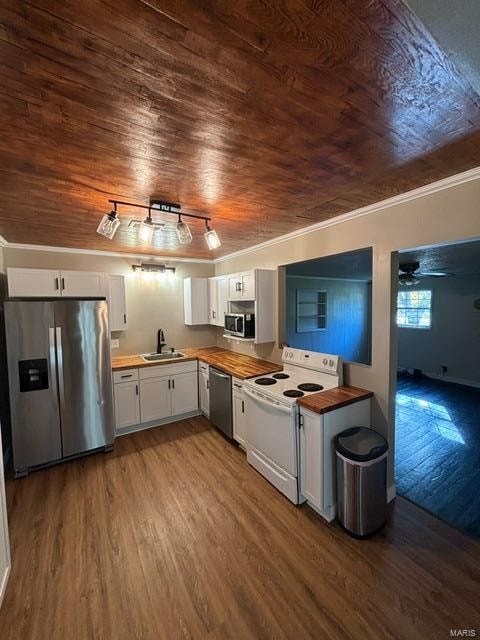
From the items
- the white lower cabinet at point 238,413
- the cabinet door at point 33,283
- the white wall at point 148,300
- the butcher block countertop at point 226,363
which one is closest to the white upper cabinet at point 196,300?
the white wall at point 148,300

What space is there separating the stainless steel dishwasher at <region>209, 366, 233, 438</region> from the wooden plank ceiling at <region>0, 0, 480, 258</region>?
85.0 inches

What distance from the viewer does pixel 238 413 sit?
310cm

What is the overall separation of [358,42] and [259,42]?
32 cm

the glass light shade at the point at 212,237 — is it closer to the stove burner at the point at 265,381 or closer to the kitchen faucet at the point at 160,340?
the stove burner at the point at 265,381

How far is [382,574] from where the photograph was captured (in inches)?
66.7

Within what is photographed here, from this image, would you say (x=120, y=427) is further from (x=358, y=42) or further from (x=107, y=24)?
(x=358, y=42)

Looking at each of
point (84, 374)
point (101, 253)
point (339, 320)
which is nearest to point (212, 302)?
point (101, 253)

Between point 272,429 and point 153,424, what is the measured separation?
205cm

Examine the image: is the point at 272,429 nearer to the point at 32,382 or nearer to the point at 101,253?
the point at 32,382

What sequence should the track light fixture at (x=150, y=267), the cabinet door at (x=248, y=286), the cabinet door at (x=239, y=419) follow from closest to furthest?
the cabinet door at (x=239, y=419)
the cabinet door at (x=248, y=286)
the track light fixture at (x=150, y=267)

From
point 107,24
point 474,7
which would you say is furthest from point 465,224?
point 107,24

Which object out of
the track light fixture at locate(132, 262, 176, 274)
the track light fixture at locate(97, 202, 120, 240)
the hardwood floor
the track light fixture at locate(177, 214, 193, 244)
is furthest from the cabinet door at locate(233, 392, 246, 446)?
the track light fixture at locate(132, 262, 176, 274)

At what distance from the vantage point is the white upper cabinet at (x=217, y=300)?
4020 mm

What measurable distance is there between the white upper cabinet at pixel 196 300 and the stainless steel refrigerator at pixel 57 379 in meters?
1.46
